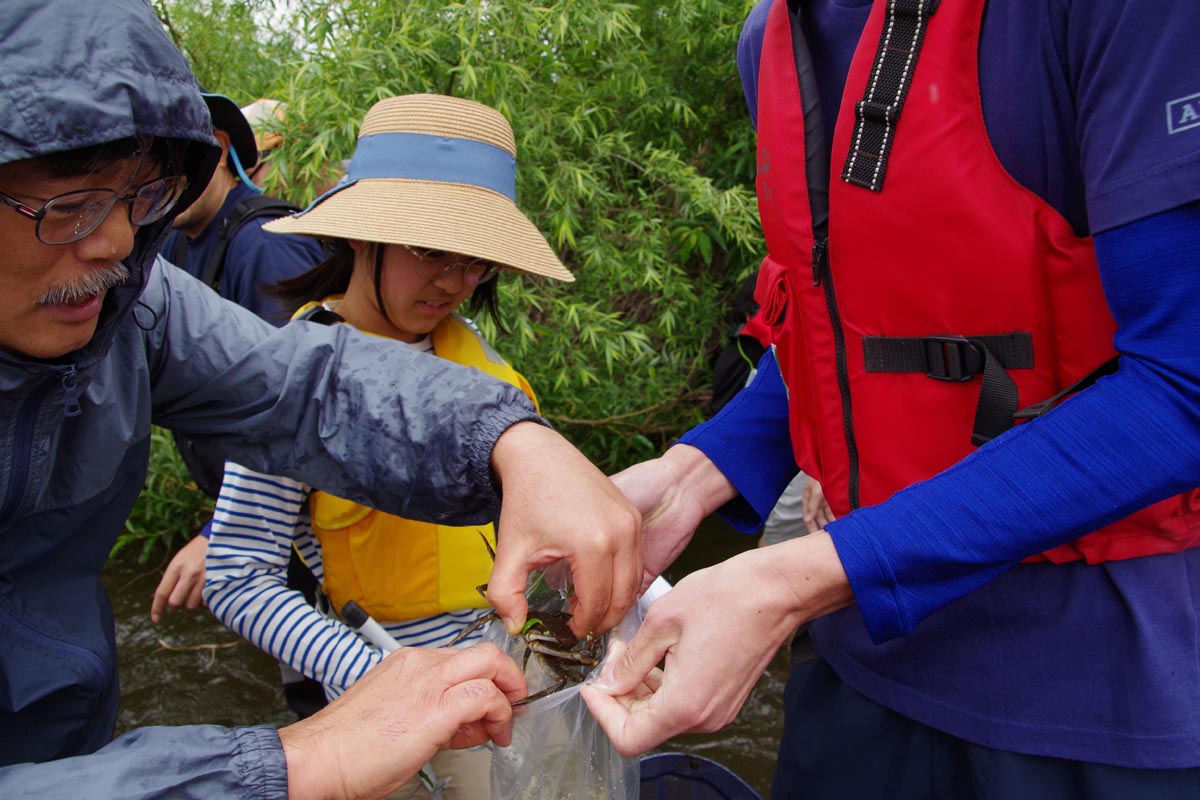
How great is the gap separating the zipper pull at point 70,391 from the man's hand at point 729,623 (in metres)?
0.98

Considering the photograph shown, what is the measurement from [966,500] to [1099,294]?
1.11 feet

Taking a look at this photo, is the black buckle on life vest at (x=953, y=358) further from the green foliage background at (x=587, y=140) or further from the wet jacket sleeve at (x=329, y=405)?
the green foliage background at (x=587, y=140)

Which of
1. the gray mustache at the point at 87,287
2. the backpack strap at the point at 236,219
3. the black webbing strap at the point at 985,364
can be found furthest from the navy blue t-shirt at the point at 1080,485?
the backpack strap at the point at 236,219

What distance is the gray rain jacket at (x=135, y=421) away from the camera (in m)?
1.12

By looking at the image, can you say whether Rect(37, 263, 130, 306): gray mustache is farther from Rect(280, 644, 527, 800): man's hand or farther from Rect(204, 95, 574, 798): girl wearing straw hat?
Rect(204, 95, 574, 798): girl wearing straw hat

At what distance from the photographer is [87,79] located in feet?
3.75

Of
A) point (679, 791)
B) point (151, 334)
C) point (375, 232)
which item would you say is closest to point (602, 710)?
point (679, 791)

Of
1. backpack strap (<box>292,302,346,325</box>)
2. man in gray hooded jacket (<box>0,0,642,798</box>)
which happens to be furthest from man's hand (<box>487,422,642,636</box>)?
backpack strap (<box>292,302,346,325</box>)

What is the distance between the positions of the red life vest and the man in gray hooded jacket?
46 centimetres

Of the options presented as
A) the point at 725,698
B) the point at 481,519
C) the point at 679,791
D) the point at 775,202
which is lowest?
the point at 679,791

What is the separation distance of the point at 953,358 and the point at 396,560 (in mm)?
1456

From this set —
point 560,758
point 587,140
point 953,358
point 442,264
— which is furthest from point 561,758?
point 587,140

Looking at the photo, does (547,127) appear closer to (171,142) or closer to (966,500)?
(171,142)

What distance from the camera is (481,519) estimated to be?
A: 175 centimetres
